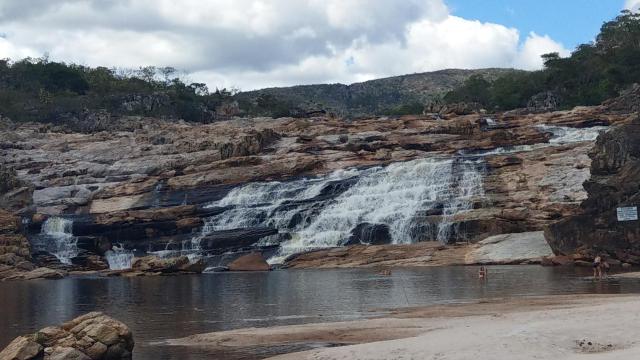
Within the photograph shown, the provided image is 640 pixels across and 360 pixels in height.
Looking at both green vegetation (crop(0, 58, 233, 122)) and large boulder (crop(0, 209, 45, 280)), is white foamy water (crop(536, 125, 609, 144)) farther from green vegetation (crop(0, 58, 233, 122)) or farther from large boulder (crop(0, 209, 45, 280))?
green vegetation (crop(0, 58, 233, 122))

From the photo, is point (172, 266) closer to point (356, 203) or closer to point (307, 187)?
point (307, 187)

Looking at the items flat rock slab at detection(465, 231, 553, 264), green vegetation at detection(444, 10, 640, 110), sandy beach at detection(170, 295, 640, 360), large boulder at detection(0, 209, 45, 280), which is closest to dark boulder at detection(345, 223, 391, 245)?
flat rock slab at detection(465, 231, 553, 264)

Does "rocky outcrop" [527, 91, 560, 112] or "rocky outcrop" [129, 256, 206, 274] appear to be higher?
"rocky outcrop" [527, 91, 560, 112]

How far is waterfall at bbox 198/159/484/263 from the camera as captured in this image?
211 feet

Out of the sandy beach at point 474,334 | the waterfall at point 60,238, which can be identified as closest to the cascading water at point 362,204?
the waterfall at point 60,238

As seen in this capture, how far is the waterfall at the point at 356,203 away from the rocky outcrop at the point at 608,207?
11.4m

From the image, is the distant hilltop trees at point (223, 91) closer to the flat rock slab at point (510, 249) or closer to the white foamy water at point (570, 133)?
the white foamy water at point (570, 133)

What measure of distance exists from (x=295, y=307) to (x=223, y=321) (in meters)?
4.70

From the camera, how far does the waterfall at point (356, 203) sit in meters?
64.2

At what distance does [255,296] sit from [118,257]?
124 feet

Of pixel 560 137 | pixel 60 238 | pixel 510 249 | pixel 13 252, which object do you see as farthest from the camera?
pixel 560 137

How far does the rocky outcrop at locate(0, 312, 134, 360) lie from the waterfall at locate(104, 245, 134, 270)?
5270 centimetres

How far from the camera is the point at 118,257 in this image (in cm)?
7450

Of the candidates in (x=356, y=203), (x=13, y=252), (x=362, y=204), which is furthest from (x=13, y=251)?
(x=362, y=204)
